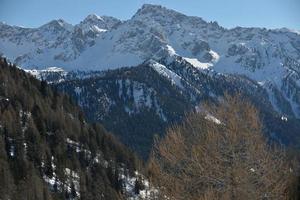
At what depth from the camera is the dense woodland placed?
522 ft

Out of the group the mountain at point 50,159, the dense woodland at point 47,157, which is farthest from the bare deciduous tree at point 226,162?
the dense woodland at point 47,157

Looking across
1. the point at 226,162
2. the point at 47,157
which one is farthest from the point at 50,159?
the point at 226,162

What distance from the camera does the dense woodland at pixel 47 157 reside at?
522 feet

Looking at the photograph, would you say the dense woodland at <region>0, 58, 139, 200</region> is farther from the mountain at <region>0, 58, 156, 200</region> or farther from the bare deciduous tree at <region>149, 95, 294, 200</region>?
the bare deciduous tree at <region>149, 95, 294, 200</region>

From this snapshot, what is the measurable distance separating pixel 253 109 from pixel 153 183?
6.57 meters

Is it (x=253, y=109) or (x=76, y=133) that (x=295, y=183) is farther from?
(x=76, y=133)

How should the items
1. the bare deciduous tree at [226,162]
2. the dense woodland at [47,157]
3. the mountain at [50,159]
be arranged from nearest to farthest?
the bare deciduous tree at [226,162], the dense woodland at [47,157], the mountain at [50,159]

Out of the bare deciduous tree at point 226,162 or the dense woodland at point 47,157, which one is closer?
the bare deciduous tree at point 226,162

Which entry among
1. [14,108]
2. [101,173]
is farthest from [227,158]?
[14,108]

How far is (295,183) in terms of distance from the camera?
48.5 metres

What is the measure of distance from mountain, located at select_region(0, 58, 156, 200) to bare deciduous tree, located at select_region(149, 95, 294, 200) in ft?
392

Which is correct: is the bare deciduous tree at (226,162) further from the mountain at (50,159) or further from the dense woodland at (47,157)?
the dense woodland at (47,157)

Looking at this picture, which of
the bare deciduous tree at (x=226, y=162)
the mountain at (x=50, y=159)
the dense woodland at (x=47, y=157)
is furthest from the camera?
the mountain at (x=50, y=159)

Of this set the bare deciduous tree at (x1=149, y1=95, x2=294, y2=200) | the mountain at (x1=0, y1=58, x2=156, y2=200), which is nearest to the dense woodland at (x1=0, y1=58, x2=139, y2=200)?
the mountain at (x1=0, y1=58, x2=156, y2=200)
